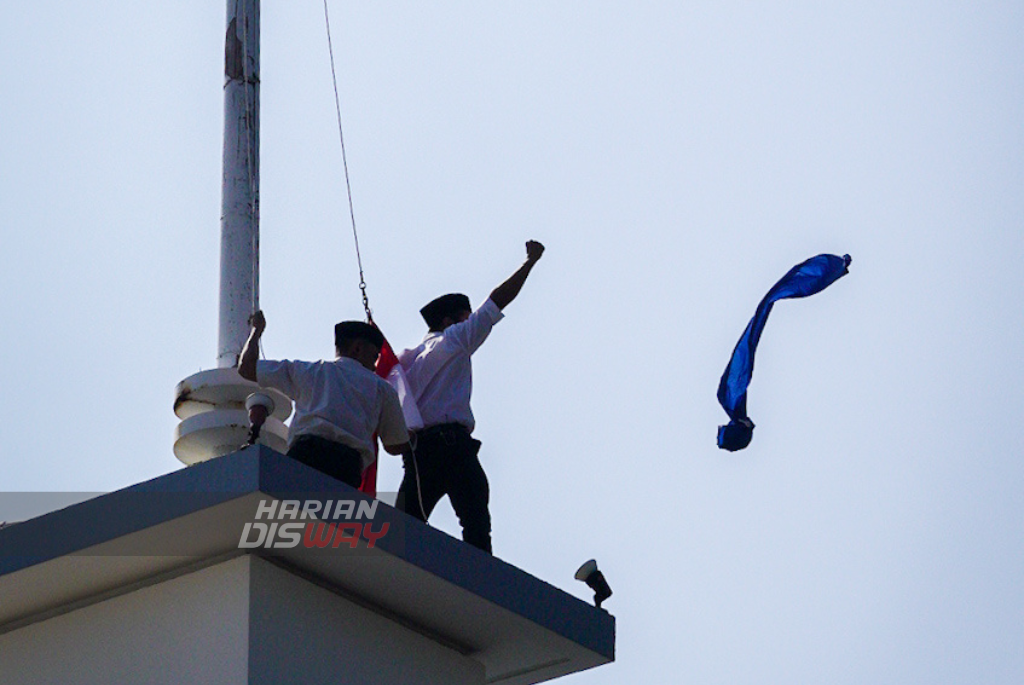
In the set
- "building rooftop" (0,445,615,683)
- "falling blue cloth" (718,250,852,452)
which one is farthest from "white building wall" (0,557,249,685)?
"falling blue cloth" (718,250,852,452)

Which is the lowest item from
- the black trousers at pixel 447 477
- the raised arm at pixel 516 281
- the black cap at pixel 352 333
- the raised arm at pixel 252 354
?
the black trousers at pixel 447 477

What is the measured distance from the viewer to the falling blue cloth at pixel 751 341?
11453 millimetres

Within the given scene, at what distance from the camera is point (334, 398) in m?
9.52

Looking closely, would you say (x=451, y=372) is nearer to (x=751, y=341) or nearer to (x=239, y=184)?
(x=239, y=184)

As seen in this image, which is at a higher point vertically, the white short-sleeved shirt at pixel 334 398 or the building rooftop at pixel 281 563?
the white short-sleeved shirt at pixel 334 398

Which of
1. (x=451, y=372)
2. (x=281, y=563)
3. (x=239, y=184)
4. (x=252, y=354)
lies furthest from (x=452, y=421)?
(x=239, y=184)

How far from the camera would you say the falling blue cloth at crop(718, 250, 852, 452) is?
1145cm

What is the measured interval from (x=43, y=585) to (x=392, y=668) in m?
1.77

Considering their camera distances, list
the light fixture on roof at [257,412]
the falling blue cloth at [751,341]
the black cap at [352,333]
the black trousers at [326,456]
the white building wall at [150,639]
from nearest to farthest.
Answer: the white building wall at [150,639]
the light fixture on roof at [257,412]
the black trousers at [326,456]
the black cap at [352,333]
the falling blue cloth at [751,341]

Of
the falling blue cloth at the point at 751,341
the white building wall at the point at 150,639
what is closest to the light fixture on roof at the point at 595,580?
the falling blue cloth at the point at 751,341

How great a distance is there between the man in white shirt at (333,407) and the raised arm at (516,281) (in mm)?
1061

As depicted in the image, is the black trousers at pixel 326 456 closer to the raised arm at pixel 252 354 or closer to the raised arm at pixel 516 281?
the raised arm at pixel 252 354

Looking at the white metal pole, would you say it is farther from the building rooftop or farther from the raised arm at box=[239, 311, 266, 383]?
the building rooftop

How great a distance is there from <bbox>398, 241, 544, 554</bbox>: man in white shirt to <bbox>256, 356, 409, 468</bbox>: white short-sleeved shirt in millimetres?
708
